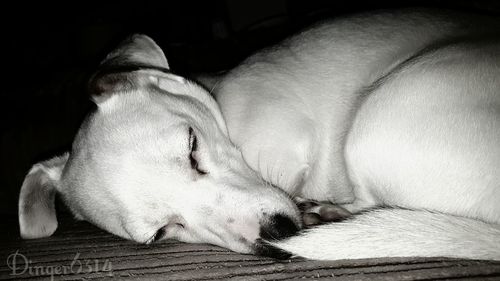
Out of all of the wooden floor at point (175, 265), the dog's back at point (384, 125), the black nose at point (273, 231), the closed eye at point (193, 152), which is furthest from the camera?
the closed eye at point (193, 152)

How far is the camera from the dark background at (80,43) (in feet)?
11.3

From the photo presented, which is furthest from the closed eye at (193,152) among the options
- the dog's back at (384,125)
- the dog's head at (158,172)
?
the dog's back at (384,125)

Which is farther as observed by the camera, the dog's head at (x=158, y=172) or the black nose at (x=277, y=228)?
the dog's head at (x=158, y=172)

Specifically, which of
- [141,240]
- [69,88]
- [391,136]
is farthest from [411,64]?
[69,88]

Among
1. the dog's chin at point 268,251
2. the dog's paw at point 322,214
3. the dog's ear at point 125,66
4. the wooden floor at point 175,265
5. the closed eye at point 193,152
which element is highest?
the dog's ear at point 125,66

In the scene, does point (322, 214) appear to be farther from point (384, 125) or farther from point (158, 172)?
point (158, 172)

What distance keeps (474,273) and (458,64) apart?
44.5 inches

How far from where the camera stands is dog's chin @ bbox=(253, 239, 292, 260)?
5.30ft

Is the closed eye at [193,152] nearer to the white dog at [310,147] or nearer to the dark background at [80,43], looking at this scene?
the white dog at [310,147]

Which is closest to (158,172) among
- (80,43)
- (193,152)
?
(193,152)

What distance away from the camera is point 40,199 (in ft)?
7.93

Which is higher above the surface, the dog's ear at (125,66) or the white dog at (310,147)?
the dog's ear at (125,66)

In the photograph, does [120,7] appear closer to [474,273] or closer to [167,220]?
[167,220]

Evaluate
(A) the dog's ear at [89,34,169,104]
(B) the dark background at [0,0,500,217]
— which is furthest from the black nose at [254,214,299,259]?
(B) the dark background at [0,0,500,217]
